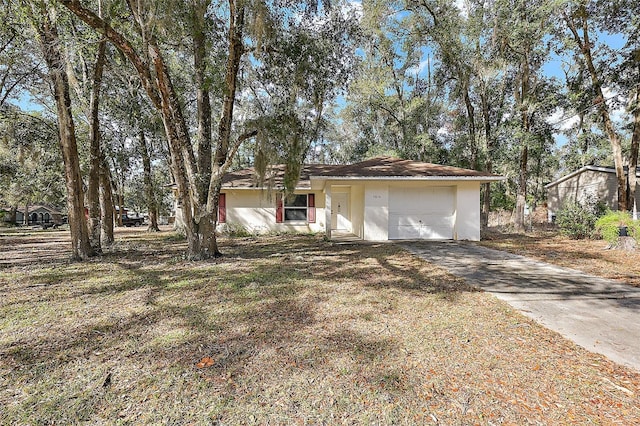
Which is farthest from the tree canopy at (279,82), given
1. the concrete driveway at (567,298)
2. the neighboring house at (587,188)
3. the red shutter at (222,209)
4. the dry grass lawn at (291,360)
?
the concrete driveway at (567,298)

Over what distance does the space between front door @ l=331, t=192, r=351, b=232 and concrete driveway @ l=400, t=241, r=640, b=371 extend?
7.38 meters

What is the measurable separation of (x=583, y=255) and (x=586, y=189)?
1325 cm

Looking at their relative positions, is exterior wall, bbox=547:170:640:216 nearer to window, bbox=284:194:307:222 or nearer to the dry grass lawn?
window, bbox=284:194:307:222

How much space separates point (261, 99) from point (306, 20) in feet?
8.60

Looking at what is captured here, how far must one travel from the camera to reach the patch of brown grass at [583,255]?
5.72 metres

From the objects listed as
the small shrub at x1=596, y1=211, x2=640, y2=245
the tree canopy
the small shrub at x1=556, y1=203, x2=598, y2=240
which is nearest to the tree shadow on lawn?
the tree canopy

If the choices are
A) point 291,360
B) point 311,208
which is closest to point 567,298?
point 291,360

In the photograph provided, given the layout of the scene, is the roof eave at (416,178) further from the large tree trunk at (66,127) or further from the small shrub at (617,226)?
the large tree trunk at (66,127)

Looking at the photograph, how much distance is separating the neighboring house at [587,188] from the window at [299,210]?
1269 centimetres

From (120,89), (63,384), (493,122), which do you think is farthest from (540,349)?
(493,122)

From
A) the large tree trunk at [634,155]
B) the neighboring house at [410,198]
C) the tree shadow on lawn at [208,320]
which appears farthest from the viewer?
the large tree trunk at [634,155]

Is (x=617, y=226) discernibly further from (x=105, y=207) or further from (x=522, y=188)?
(x=105, y=207)

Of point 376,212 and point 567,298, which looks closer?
point 567,298

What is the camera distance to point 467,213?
34.2 ft
